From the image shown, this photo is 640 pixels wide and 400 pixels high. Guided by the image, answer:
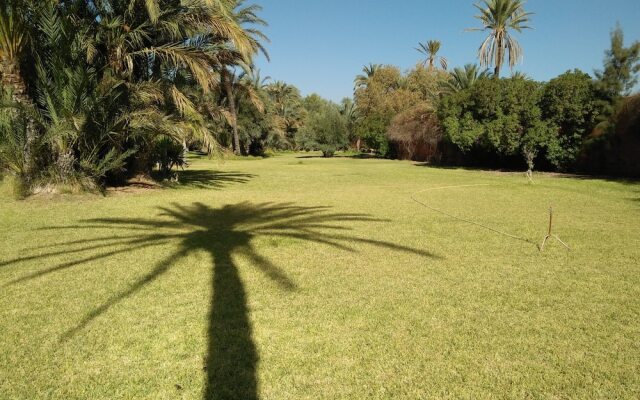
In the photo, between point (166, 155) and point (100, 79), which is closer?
point (100, 79)

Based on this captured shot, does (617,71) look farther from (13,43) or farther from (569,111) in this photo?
(13,43)

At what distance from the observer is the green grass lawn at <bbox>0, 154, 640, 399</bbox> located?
3.16 m

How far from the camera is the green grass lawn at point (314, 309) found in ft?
10.4

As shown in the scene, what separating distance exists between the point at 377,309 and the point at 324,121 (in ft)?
150

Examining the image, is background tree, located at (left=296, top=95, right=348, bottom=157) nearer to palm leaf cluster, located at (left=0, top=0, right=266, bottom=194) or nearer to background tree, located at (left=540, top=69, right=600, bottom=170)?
background tree, located at (left=540, top=69, right=600, bottom=170)

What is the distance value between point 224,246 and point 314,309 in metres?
3.02

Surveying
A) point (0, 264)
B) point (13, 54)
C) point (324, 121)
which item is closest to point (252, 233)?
point (0, 264)

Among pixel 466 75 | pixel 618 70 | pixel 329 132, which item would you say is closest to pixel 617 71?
pixel 618 70

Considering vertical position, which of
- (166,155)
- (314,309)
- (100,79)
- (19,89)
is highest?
(100,79)

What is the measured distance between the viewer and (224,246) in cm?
701

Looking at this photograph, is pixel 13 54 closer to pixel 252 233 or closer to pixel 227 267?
pixel 252 233

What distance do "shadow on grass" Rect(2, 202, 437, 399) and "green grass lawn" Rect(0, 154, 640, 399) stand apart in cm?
3

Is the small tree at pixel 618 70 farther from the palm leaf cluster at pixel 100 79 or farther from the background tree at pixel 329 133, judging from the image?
the background tree at pixel 329 133

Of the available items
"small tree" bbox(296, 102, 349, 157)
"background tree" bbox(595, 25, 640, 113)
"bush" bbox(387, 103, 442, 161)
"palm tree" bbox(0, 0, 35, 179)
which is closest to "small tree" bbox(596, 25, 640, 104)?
"background tree" bbox(595, 25, 640, 113)
